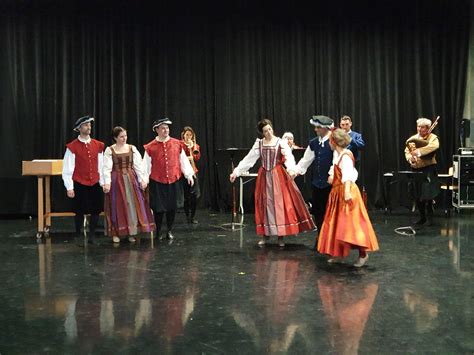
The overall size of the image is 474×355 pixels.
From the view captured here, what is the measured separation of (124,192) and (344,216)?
8.08 ft

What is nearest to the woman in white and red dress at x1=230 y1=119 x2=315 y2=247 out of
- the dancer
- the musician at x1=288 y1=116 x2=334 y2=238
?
the musician at x1=288 y1=116 x2=334 y2=238

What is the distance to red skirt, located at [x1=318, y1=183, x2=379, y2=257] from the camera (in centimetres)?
488

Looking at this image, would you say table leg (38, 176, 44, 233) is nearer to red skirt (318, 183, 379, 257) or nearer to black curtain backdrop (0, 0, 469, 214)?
black curtain backdrop (0, 0, 469, 214)

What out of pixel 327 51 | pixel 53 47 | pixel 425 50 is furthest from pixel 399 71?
pixel 53 47

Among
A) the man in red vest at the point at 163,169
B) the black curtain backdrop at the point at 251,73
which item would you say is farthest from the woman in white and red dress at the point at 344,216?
the black curtain backdrop at the point at 251,73

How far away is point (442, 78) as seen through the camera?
976 centimetres

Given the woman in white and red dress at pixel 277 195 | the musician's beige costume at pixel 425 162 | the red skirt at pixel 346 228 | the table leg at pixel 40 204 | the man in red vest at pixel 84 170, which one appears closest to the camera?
the red skirt at pixel 346 228

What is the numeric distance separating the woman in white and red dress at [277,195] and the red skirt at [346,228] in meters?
0.88

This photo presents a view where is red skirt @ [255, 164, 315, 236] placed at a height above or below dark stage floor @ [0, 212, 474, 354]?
above

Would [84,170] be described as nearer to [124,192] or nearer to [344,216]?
[124,192]

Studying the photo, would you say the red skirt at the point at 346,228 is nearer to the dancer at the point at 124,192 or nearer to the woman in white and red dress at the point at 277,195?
the woman in white and red dress at the point at 277,195

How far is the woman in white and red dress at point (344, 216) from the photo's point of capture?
4891 millimetres

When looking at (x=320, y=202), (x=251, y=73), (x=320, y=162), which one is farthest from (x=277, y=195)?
(x=251, y=73)

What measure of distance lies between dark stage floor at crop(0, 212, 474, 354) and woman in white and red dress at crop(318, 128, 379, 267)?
0.19m
